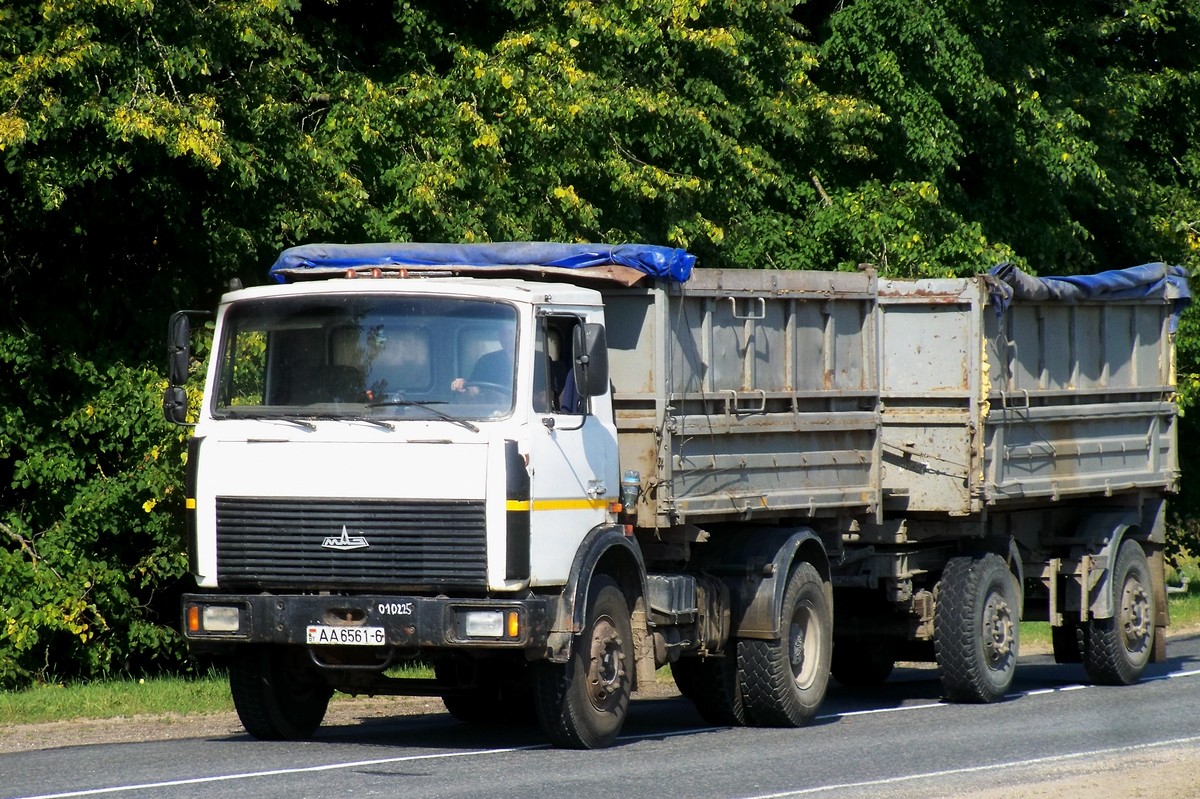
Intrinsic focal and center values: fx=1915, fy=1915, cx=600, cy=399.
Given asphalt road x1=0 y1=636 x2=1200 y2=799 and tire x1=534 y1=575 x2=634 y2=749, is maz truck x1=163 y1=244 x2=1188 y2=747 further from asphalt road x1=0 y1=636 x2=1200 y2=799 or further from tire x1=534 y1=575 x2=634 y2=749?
asphalt road x1=0 y1=636 x2=1200 y2=799

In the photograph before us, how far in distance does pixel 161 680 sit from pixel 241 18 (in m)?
5.95

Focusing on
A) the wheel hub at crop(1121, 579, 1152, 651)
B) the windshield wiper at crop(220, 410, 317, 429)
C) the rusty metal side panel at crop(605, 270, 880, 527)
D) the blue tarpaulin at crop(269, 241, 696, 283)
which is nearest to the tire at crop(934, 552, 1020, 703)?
the rusty metal side panel at crop(605, 270, 880, 527)

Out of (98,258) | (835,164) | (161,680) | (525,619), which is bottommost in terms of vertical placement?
(161,680)

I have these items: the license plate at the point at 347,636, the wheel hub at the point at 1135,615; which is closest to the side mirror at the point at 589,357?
the license plate at the point at 347,636

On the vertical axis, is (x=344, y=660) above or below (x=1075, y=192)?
below

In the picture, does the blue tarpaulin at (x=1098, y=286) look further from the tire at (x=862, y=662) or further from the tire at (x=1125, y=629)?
the tire at (x=862, y=662)

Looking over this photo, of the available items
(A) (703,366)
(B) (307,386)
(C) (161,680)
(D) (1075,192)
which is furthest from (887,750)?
(D) (1075,192)

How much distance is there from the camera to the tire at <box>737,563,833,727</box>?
12633 mm

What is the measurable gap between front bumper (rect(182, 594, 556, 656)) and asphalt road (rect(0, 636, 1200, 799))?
2.22ft

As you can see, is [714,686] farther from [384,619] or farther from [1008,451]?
[1008,451]

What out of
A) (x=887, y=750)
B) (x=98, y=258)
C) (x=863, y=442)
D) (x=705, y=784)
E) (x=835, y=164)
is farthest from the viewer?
(x=835, y=164)

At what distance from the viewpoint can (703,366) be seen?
39.6 feet

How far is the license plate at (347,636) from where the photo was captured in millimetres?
10445

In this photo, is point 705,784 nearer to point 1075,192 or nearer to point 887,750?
point 887,750
